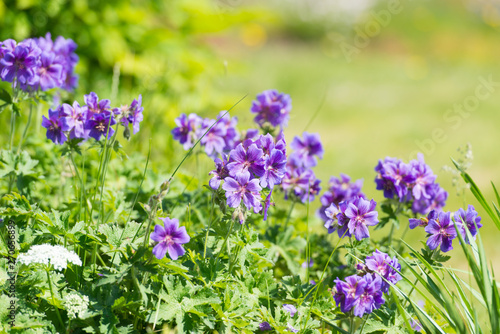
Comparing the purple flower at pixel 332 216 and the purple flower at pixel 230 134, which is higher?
the purple flower at pixel 230 134

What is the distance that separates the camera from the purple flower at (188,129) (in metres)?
2.27

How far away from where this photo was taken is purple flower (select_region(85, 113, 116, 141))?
1.83 meters

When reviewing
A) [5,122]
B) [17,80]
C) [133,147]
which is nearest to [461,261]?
[133,147]

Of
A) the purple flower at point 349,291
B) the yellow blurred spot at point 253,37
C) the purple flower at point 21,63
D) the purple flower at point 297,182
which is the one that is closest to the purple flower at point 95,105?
the purple flower at point 21,63

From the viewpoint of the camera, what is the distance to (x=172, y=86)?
14.4 feet

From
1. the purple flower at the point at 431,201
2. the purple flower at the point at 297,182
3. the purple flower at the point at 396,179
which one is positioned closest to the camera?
the purple flower at the point at 396,179

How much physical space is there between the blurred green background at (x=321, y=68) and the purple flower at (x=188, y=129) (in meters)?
0.15

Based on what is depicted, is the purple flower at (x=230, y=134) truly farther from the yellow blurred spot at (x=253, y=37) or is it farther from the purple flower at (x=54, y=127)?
the yellow blurred spot at (x=253, y=37)

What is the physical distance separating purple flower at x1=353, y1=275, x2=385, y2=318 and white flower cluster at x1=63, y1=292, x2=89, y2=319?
75cm

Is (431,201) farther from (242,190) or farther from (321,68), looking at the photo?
(321,68)

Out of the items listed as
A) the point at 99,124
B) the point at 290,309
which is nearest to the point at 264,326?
the point at 290,309

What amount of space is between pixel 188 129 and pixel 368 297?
1.04 m

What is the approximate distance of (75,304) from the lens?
1.49 meters

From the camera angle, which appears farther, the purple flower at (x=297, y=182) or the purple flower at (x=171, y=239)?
the purple flower at (x=297, y=182)
